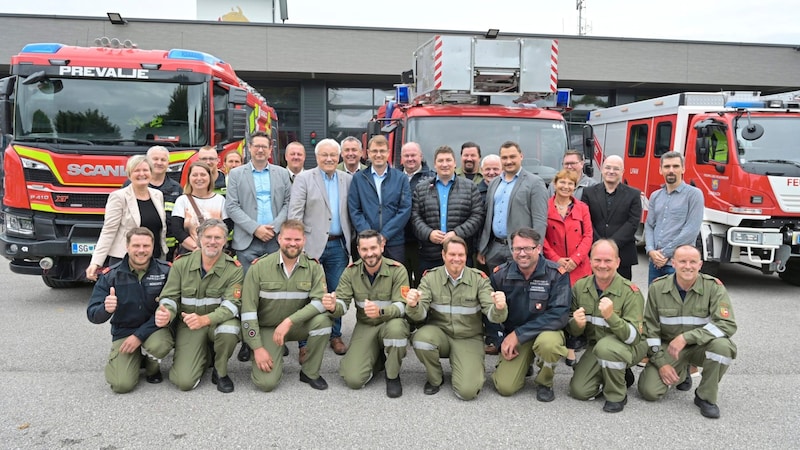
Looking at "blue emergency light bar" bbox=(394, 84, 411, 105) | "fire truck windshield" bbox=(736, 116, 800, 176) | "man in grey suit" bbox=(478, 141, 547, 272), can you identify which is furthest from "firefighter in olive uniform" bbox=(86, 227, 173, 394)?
"fire truck windshield" bbox=(736, 116, 800, 176)

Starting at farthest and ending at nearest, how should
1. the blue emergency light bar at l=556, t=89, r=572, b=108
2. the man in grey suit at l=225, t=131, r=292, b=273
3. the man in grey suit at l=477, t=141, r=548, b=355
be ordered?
the blue emergency light bar at l=556, t=89, r=572, b=108 → the man in grey suit at l=225, t=131, r=292, b=273 → the man in grey suit at l=477, t=141, r=548, b=355

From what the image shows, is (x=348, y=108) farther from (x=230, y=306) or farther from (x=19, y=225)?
(x=230, y=306)

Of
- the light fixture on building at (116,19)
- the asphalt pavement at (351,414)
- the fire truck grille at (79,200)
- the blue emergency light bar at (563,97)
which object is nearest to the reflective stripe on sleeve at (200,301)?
the asphalt pavement at (351,414)

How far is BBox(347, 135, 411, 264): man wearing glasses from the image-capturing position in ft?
17.0

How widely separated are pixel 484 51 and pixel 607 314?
4.33 metres

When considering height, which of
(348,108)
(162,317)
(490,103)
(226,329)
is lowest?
(226,329)

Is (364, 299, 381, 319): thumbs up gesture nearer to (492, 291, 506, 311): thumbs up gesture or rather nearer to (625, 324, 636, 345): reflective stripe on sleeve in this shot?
(492, 291, 506, 311): thumbs up gesture

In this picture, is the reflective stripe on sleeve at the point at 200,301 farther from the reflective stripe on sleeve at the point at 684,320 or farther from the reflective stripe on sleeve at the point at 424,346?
the reflective stripe on sleeve at the point at 684,320

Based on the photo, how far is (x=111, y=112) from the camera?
6.57 m

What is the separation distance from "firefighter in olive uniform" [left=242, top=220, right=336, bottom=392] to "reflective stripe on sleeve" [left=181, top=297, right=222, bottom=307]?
221 mm

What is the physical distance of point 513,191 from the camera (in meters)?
5.04

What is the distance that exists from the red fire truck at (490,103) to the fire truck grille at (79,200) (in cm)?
336

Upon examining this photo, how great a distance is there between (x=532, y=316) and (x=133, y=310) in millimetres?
2885

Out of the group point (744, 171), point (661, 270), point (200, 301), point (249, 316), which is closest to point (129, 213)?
point (200, 301)
